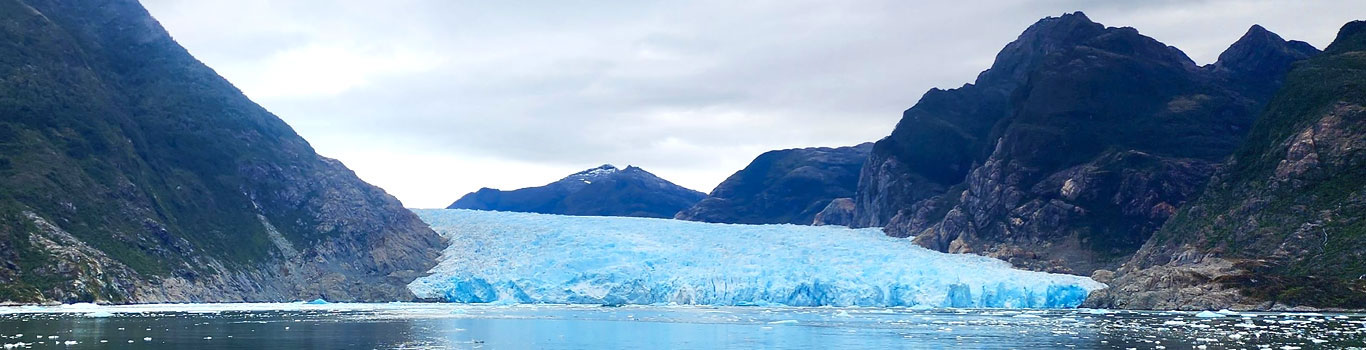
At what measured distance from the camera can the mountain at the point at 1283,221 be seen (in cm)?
7362

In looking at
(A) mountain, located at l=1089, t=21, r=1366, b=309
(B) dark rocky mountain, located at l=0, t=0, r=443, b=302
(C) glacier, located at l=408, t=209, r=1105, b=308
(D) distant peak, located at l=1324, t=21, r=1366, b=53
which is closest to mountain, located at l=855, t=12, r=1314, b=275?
(C) glacier, located at l=408, t=209, r=1105, b=308

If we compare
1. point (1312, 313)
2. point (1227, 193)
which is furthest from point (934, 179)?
point (1312, 313)

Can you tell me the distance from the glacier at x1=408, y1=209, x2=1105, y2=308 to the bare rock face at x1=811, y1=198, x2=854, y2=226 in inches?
2039

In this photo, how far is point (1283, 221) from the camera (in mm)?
83188

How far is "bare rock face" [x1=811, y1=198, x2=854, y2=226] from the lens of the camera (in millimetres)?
159625

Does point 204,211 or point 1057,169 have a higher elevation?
point 1057,169

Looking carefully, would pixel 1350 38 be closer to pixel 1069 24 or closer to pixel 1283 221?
pixel 1283 221

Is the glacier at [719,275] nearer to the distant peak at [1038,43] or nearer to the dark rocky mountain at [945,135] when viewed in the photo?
the dark rocky mountain at [945,135]

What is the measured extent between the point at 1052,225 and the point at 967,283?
28630mm

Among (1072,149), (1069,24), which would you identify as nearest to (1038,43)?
(1069,24)

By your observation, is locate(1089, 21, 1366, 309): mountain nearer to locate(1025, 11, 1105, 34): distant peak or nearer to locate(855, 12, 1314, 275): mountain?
locate(855, 12, 1314, 275): mountain

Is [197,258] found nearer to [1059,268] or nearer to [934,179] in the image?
[1059,268]

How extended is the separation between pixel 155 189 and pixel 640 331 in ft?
199

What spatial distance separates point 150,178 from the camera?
93.6 meters
